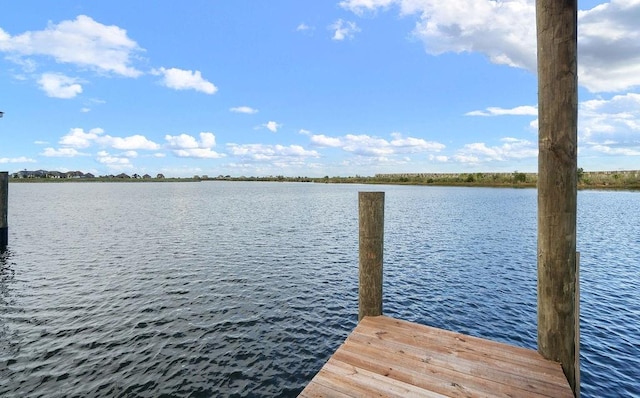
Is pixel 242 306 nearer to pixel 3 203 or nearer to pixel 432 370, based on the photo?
pixel 432 370

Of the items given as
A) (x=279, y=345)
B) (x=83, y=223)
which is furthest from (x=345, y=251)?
(x=83, y=223)

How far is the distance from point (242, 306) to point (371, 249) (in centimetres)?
607

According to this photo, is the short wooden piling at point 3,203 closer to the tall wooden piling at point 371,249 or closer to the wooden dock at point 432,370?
the tall wooden piling at point 371,249

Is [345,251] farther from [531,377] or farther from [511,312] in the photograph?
[531,377]

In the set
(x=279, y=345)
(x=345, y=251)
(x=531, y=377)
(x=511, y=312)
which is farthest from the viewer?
(x=345, y=251)

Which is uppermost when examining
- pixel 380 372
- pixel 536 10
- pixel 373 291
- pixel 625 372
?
pixel 536 10

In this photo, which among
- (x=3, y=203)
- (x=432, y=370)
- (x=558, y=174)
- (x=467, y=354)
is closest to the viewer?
(x=558, y=174)

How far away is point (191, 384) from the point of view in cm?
626

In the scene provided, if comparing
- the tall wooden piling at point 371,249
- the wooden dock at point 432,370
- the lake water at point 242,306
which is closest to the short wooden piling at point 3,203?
the lake water at point 242,306

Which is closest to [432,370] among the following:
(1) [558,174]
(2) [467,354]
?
(2) [467,354]

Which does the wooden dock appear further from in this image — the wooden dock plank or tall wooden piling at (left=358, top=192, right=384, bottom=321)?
tall wooden piling at (left=358, top=192, right=384, bottom=321)

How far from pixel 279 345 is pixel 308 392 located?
4.40m

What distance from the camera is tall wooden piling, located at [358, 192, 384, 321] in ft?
19.1

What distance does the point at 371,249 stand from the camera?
233 inches
